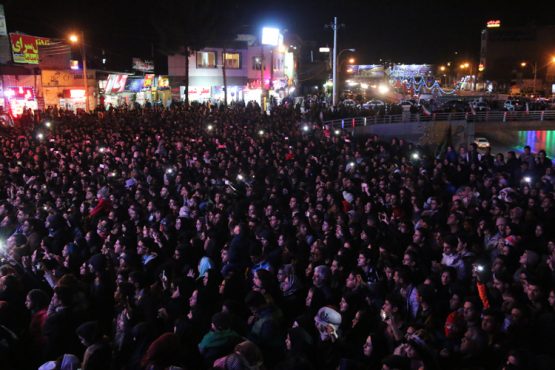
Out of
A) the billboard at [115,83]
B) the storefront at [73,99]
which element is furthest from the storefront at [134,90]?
the storefront at [73,99]

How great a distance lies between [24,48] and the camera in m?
25.7

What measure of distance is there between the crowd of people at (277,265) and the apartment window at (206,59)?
29.1 metres

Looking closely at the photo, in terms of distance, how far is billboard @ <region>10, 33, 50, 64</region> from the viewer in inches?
982

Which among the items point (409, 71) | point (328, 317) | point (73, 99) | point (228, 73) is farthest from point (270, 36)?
point (409, 71)

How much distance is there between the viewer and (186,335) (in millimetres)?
4633

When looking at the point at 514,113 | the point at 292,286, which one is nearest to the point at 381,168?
the point at 292,286

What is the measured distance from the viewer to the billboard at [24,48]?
24955mm

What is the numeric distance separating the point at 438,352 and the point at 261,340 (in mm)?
1493

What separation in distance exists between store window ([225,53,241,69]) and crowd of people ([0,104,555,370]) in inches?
1204

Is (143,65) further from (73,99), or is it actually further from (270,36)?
(270,36)

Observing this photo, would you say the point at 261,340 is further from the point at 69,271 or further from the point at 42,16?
the point at 42,16

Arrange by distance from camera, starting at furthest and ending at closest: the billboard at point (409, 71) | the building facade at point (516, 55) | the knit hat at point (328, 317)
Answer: the billboard at point (409, 71), the building facade at point (516, 55), the knit hat at point (328, 317)

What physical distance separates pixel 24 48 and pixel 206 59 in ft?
54.9

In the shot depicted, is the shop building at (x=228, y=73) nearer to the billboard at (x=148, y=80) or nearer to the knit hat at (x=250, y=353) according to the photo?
Result: the billboard at (x=148, y=80)
